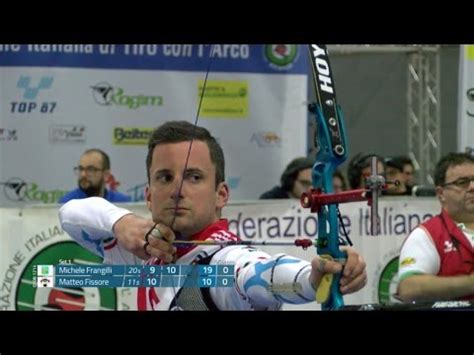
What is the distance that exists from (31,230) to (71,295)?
16.3 inches

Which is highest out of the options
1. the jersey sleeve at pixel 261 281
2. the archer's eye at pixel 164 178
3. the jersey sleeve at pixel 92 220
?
the archer's eye at pixel 164 178

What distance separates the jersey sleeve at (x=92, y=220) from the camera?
115 inches

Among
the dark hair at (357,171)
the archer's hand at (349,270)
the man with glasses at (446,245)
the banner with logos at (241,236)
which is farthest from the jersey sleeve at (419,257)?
the archer's hand at (349,270)

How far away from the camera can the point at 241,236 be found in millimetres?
4945

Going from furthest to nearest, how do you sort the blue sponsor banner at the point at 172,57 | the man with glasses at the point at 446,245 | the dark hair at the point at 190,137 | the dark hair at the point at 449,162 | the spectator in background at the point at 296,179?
the blue sponsor banner at the point at 172,57 → the spectator in background at the point at 296,179 → the dark hair at the point at 449,162 → the man with glasses at the point at 446,245 → the dark hair at the point at 190,137

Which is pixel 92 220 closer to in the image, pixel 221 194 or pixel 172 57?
pixel 221 194

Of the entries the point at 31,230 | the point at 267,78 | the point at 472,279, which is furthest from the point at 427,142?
the point at 472,279

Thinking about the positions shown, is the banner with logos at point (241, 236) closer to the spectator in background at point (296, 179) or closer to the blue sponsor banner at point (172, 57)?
the spectator in background at point (296, 179)

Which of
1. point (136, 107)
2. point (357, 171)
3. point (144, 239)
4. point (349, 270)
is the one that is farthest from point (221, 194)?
point (136, 107)

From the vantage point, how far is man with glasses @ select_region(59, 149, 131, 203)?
4691 mm

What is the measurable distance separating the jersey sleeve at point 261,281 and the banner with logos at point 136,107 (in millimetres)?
2732

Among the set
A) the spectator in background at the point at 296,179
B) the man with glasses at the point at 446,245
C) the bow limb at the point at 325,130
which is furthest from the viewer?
the spectator in background at the point at 296,179

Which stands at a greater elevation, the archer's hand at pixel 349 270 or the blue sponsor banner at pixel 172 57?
the blue sponsor banner at pixel 172 57

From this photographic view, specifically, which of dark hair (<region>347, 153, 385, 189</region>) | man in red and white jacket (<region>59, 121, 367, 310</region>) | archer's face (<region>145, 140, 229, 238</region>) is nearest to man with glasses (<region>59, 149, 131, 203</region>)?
dark hair (<region>347, 153, 385, 189</region>)
